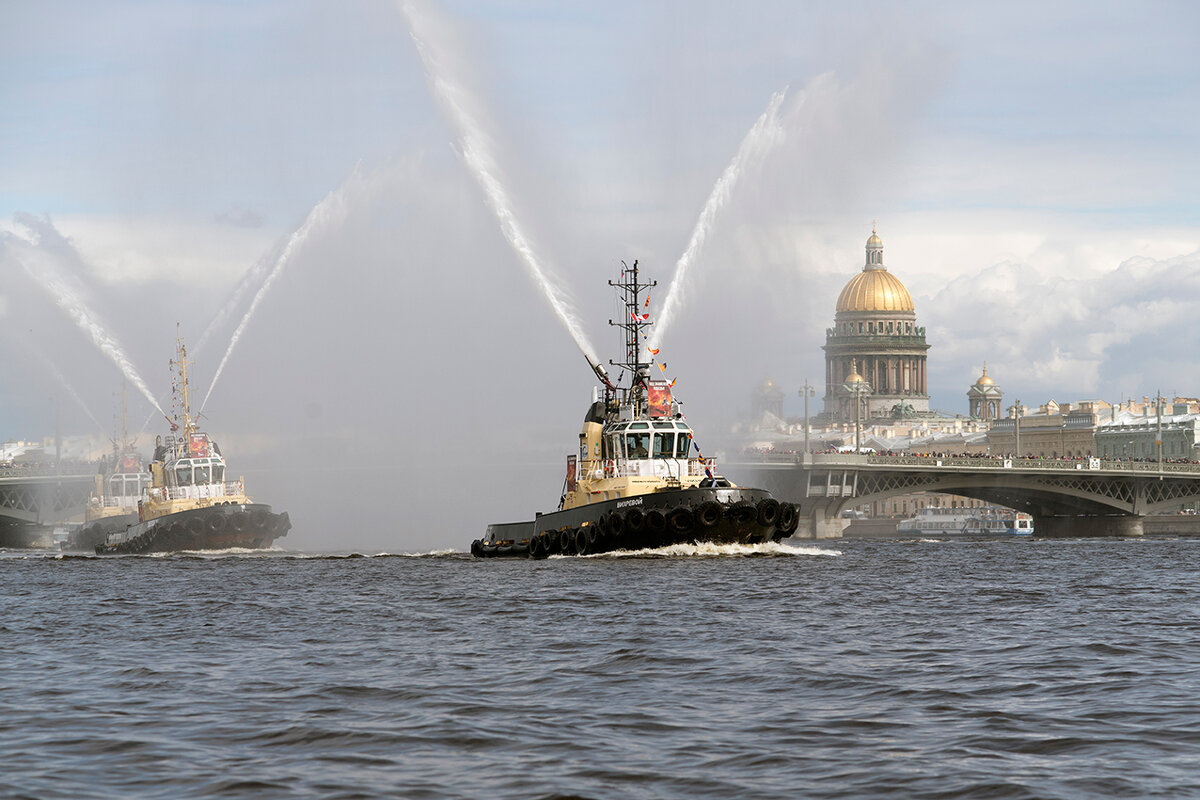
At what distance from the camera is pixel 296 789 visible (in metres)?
15.1

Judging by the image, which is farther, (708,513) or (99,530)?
(99,530)

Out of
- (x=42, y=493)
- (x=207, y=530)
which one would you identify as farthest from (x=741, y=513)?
(x=42, y=493)

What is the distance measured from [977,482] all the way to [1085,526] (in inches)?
725

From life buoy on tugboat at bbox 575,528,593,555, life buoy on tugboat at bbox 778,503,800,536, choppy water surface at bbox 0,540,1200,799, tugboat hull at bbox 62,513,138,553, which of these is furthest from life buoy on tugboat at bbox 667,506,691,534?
tugboat hull at bbox 62,513,138,553

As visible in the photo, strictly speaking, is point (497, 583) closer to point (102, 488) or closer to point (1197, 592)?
point (1197, 592)

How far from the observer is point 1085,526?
148m

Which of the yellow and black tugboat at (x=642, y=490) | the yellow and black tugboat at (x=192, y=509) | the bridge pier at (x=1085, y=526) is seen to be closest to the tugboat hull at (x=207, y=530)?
the yellow and black tugboat at (x=192, y=509)

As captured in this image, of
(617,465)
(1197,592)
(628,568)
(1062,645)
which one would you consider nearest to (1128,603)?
(1197,592)

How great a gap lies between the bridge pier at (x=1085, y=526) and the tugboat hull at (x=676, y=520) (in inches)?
3610

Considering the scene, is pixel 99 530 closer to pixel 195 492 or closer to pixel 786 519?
pixel 195 492

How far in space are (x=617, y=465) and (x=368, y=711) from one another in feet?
131

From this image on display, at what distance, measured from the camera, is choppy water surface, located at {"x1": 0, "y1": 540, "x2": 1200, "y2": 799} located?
15586 millimetres

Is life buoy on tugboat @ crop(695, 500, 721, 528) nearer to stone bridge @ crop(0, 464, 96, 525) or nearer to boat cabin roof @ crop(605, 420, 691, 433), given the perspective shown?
boat cabin roof @ crop(605, 420, 691, 433)

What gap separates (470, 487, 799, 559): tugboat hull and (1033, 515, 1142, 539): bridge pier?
301 feet
